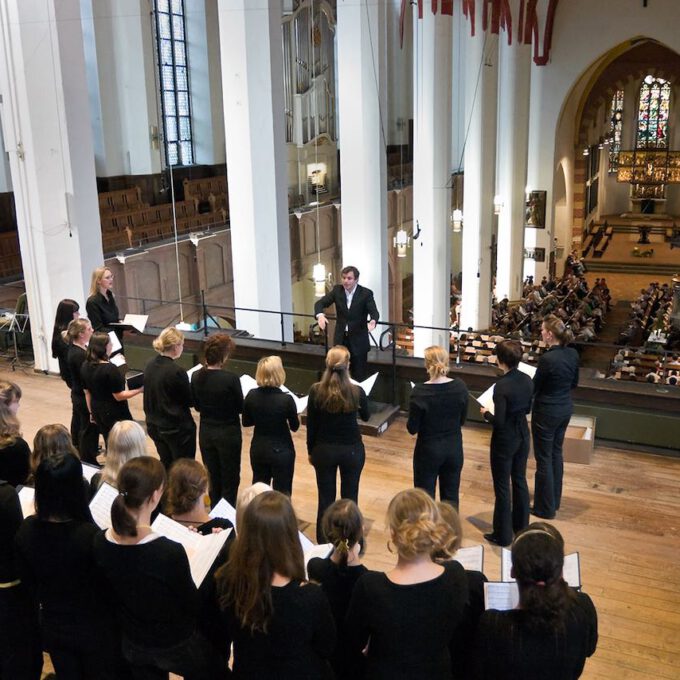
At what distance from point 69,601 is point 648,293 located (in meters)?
22.7

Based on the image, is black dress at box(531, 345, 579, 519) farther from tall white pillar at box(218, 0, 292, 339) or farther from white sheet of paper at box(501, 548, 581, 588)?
tall white pillar at box(218, 0, 292, 339)

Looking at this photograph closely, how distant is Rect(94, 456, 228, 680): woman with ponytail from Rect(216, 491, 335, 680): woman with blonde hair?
28 centimetres

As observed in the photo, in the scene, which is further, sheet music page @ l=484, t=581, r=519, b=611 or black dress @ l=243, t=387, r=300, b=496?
black dress @ l=243, t=387, r=300, b=496

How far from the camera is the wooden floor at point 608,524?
4895 mm

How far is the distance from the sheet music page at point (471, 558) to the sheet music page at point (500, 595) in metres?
0.52

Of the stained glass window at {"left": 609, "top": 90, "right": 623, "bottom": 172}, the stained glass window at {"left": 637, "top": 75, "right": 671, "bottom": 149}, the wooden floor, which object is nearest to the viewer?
the wooden floor

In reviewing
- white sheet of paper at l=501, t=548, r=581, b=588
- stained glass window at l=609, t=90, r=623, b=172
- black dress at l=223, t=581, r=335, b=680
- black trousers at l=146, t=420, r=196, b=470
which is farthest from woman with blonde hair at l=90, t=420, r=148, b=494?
stained glass window at l=609, t=90, r=623, b=172

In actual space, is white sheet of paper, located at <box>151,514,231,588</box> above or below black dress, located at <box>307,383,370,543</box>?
above

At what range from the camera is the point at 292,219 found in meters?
20.2

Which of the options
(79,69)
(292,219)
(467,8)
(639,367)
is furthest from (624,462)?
(467,8)

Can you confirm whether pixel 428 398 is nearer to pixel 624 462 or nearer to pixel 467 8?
pixel 624 462

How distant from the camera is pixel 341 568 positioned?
3.25 metres

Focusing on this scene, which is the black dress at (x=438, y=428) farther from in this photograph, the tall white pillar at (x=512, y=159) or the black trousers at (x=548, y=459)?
the tall white pillar at (x=512, y=159)

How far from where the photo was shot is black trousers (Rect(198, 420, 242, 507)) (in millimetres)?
5656
